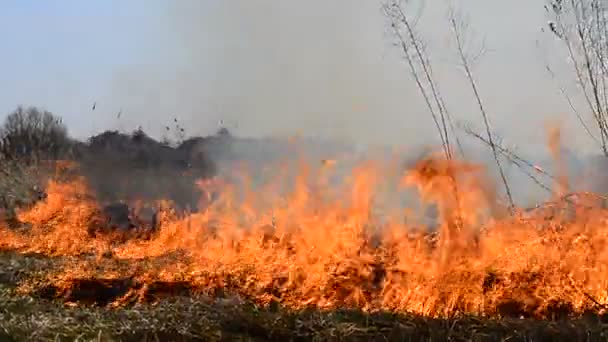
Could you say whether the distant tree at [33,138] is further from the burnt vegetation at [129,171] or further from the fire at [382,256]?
the fire at [382,256]

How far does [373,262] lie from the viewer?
13.0m

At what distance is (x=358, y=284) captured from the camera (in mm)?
12820

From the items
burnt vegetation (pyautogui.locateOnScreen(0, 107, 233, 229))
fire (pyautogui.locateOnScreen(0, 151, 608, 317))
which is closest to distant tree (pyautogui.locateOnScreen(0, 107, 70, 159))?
burnt vegetation (pyautogui.locateOnScreen(0, 107, 233, 229))

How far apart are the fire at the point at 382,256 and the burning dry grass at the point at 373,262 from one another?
0.07 feet

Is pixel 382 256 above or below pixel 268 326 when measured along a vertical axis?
above

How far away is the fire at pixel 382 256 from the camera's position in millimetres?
11383

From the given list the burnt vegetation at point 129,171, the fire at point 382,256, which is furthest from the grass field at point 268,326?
the burnt vegetation at point 129,171

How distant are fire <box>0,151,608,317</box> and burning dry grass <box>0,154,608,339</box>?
21 millimetres

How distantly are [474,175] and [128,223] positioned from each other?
16.1 meters

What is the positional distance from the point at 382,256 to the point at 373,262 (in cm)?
27

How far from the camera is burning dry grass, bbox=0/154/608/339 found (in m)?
11.3

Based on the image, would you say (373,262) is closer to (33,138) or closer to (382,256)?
(382,256)

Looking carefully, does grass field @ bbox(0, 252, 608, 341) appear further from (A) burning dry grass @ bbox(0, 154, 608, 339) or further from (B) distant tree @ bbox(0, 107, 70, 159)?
(B) distant tree @ bbox(0, 107, 70, 159)

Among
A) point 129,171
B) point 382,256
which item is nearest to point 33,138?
point 129,171
